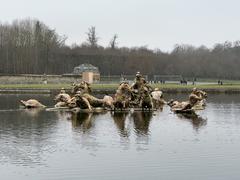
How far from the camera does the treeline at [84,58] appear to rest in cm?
10606

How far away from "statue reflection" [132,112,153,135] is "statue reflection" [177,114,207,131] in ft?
7.07

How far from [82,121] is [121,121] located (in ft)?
7.33

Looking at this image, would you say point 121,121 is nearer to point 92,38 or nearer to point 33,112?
point 33,112

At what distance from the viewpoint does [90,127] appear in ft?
93.2

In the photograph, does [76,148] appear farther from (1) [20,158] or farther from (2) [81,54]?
(2) [81,54]

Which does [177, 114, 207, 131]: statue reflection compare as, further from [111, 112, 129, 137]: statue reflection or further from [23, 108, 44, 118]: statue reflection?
[23, 108, 44, 118]: statue reflection

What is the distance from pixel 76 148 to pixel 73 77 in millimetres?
67990

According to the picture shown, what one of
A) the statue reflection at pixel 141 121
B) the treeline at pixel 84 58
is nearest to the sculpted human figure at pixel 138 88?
the statue reflection at pixel 141 121

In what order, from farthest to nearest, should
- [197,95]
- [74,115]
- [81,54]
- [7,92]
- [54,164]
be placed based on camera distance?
1. [81,54]
2. [7,92]
3. [197,95]
4. [74,115]
5. [54,164]

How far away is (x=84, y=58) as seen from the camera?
114m

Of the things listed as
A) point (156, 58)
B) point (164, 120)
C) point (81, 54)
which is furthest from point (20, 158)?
point (156, 58)

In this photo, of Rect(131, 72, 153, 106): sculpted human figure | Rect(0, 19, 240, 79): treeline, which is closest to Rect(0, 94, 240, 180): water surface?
Rect(131, 72, 153, 106): sculpted human figure

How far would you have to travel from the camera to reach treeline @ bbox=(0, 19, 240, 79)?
10606cm

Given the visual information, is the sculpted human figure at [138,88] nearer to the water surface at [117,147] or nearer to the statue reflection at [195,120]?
the statue reflection at [195,120]
